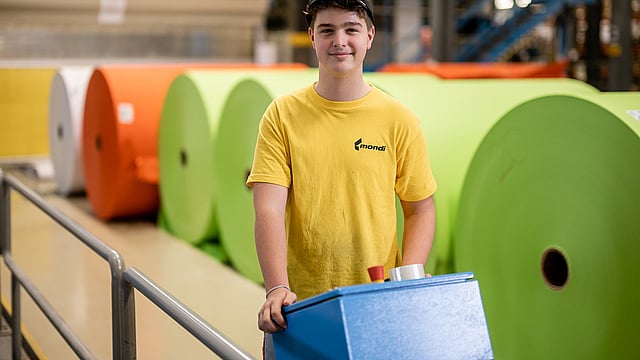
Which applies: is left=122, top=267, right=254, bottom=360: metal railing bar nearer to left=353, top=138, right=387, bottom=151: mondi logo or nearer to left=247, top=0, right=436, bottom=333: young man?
left=247, top=0, right=436, bottom=333: young man

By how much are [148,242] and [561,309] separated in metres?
3.95

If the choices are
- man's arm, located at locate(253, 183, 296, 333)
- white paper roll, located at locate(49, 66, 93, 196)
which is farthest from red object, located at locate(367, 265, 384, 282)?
white paper roll, located at locate(49, 66, 93, 196)

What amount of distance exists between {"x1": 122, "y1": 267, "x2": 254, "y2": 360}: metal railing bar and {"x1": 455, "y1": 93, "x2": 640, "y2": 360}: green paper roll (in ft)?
4.74

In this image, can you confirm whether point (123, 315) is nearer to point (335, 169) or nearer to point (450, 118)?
point (335, 169)

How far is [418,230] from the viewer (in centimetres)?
217

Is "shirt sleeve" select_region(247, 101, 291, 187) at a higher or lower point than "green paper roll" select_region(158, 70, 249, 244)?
higher

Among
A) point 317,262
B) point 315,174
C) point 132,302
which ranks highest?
point 315,174

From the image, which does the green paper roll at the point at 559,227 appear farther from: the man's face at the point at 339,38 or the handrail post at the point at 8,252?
the handrail post at the point at 8,252

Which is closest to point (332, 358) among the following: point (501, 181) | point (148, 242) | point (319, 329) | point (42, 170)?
point (319, 329)

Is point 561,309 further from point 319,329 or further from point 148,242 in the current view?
point 148,242

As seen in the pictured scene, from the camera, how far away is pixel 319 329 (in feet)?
5.81

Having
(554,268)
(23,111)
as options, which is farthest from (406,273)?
(23,111)

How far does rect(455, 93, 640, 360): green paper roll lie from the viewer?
2.73 meters

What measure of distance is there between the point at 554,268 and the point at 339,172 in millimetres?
1378
